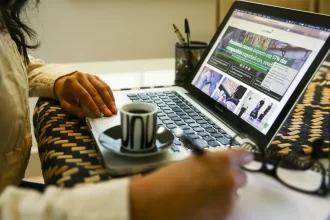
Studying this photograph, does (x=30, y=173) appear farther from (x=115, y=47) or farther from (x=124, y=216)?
(x=124, y=216)

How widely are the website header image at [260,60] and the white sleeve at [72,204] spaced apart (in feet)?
1.36

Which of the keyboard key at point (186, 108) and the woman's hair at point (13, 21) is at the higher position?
the woman's hair at point (13, 21)

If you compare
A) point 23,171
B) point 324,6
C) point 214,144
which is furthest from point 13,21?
point 324,6

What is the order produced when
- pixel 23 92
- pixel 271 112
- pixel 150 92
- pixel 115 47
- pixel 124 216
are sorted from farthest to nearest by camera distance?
pixel 115 47, pixel 150 92, pixel 23 92, pixel 271 112, pixel 124 216

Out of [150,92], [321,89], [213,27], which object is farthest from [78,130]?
[213,27]

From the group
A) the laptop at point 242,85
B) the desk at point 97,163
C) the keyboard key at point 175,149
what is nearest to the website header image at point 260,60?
the laptop at point 242,85

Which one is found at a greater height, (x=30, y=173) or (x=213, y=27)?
(x=213, y=27)

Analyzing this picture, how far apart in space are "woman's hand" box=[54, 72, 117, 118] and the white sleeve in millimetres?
385

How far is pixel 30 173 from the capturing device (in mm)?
1770

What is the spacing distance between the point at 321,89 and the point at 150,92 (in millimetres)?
474

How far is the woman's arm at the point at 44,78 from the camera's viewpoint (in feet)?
3.49

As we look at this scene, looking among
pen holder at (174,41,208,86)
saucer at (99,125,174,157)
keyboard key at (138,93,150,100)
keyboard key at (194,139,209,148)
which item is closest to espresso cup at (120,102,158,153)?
saucer at (99,125,174,157)

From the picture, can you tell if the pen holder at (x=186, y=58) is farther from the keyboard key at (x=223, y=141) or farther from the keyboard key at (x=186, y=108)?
the keyboard key at (x=223, y=141)

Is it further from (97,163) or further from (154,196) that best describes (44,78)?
(154,196)
